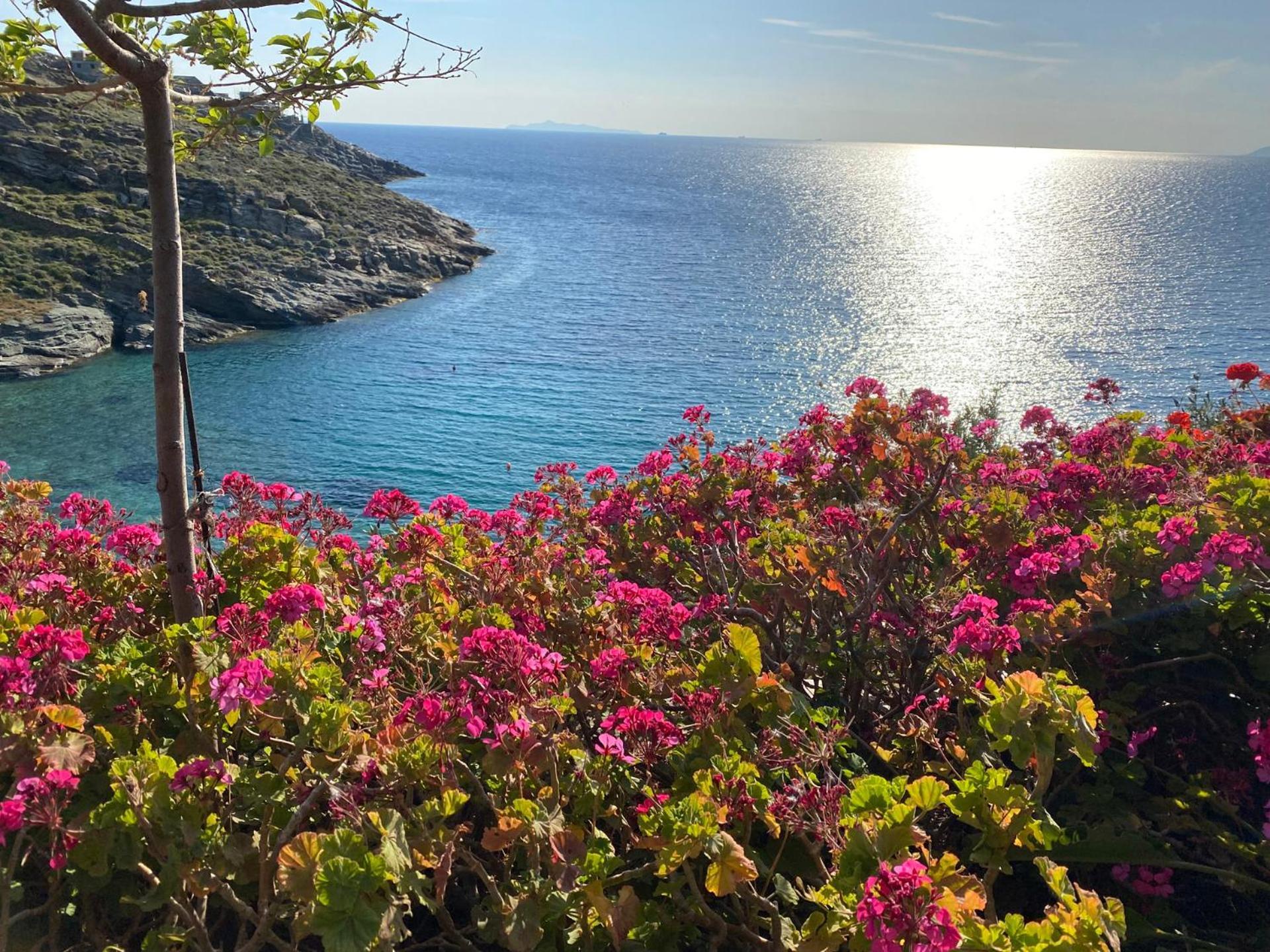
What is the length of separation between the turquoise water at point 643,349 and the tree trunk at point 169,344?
82.2ft

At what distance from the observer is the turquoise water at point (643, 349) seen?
3278 centimetres

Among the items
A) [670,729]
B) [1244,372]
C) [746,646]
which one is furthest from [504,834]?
[1244,372]

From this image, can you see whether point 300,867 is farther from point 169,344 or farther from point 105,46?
point 105,46

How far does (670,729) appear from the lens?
299cm

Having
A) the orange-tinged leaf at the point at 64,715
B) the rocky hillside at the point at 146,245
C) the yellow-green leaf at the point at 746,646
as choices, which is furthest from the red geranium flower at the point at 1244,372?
the rocky hillside at the point at 146,245

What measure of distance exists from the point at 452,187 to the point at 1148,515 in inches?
5301

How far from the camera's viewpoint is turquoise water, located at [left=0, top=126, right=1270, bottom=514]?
108ft

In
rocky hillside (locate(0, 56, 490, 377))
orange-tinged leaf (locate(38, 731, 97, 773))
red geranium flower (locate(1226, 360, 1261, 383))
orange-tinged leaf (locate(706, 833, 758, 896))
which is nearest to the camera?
orange-tinged leaf (locate(706, 833, 758, 896))

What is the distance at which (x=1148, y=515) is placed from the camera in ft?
14.5

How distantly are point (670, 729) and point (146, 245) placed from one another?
5449 cm

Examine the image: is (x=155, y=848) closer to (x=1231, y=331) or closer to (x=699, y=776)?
(x=699, y=776)

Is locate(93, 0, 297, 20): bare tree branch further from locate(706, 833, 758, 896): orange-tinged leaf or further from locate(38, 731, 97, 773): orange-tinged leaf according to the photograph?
locate(706, 833, 758, 896): orange-tinged leaf

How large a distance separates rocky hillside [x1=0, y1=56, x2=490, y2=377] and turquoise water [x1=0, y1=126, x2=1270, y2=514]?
2.43 m

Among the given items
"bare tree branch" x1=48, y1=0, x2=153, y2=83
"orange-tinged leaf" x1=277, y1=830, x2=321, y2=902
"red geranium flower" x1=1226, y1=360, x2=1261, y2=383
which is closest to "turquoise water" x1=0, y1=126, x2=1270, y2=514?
"red geranium flower" x1=1226, y1=360, x2=1261, y2=383
